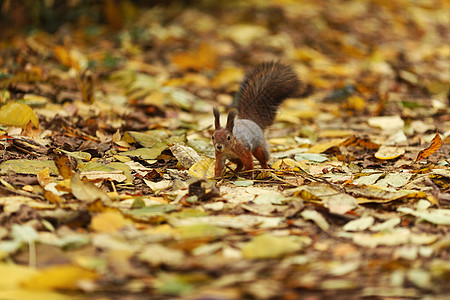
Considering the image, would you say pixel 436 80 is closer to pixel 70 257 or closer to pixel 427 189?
pixel 427 189

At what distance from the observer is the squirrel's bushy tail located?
3389mm

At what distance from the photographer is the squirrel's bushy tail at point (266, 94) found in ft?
11.1

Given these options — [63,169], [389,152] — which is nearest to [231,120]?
[63,169]

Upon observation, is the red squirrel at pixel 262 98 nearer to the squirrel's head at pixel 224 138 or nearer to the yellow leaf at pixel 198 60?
the squirrel's head at pixel 224 138

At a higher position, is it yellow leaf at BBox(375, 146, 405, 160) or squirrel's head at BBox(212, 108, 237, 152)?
squirrel's head at BBox(212, 108, 237, 152)

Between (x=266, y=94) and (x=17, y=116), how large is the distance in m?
1.54

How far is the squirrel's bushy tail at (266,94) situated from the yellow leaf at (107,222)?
155 centimetres

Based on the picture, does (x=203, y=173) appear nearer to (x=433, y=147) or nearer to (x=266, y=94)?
(x=266, y=94)

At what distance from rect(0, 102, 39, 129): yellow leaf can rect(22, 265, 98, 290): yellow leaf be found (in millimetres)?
1925

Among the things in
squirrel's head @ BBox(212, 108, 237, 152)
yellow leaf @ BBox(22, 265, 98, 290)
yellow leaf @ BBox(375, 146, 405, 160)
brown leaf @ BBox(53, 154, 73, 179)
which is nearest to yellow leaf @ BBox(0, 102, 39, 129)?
brown leaf @ BBox(53, 154, 73, 179)

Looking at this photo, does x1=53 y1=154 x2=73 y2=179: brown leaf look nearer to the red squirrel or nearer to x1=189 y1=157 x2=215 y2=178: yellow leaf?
x1=189 y1=157 x2=215 y2=178: yellow leaf

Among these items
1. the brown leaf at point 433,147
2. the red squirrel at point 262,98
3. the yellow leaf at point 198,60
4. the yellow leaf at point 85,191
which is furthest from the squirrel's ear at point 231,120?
the yellow leaf at point 198,60

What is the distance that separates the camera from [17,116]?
3.31m

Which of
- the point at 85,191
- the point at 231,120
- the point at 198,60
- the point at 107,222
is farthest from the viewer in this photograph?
the point at 198,60
